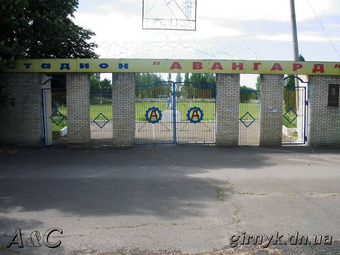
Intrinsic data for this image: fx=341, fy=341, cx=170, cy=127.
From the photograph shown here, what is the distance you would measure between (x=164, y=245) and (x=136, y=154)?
723 cm

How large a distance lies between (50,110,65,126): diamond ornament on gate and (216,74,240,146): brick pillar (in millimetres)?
6271

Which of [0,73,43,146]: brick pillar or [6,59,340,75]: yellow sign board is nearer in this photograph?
[6,59,340,75]: yellow sign board

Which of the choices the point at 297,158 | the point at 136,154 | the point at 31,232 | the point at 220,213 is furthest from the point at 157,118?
the point at 31,232

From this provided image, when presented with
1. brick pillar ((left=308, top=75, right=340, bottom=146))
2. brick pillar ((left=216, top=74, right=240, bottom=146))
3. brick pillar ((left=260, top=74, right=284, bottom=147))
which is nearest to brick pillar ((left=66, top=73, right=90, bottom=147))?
brick pillar ((left=216, top=74, right=240, bottom=146))

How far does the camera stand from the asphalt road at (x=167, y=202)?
477cm

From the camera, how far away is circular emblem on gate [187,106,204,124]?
13.8 meters

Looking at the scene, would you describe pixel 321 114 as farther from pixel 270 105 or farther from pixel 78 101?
pixel 78 101

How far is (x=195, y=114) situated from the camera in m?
13.8

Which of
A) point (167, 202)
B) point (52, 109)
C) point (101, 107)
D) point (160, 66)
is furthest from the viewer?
point (52, 109)

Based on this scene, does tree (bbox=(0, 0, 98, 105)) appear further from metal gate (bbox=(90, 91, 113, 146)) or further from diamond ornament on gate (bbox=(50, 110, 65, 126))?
metal gate (bbox=(90, 91, 113, 146))

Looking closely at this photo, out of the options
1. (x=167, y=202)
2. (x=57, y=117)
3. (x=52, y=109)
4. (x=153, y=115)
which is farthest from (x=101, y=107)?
(x=167, y=202)

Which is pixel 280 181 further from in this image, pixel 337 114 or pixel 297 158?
pixel 337 114

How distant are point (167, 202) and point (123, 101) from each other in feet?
23.9

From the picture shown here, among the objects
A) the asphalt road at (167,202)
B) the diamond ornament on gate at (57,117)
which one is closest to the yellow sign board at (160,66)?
the diamond ornament on gate at (57,117)
